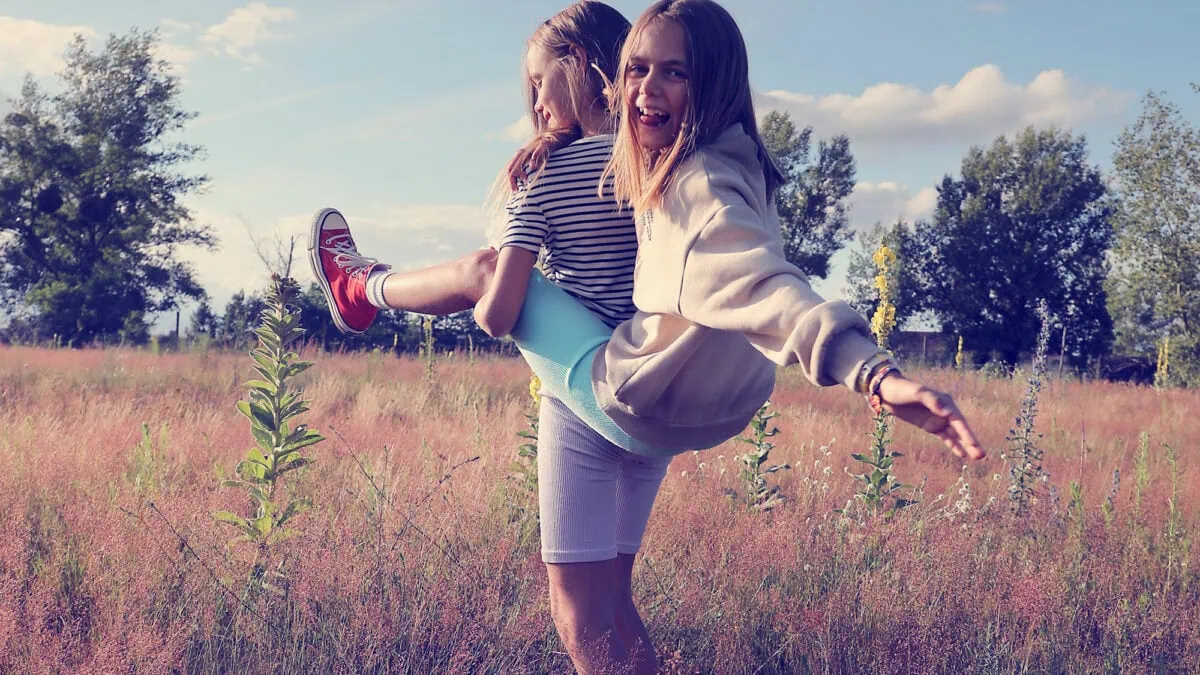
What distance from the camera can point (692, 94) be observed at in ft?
5.98

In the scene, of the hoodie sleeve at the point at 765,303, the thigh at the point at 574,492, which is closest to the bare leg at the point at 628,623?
the thigh at the point at 574,492

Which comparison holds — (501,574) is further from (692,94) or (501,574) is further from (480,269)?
(692,94)

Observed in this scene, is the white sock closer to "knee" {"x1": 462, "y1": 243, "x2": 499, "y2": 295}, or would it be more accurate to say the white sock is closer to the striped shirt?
"knee" {"x1": 462, "y1": 243, "x2": 499, "y2": 295}

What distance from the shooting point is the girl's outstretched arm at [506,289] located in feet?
6.31

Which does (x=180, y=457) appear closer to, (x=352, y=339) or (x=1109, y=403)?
(x=1109, y=403)

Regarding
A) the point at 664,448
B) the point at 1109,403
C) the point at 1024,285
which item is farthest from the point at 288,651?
the point at 1024,285

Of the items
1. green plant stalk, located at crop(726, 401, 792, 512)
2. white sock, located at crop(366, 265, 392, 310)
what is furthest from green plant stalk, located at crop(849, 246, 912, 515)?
white sock, located at crop(366, 265, 392, 310)

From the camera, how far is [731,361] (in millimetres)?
1853

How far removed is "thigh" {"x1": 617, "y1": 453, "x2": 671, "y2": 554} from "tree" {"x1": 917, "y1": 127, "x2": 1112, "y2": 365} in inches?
1459

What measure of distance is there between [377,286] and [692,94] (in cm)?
108

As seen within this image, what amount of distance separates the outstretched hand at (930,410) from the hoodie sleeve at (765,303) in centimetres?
7

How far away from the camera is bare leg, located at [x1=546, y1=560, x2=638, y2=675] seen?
206 centimetres

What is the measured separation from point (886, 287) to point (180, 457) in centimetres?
415

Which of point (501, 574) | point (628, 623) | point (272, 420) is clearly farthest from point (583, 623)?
point (272, 420)
